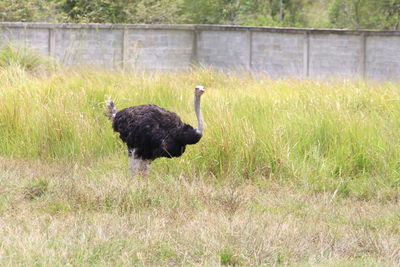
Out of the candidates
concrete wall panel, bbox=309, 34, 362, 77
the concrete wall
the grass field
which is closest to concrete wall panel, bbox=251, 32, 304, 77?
the concrete wall

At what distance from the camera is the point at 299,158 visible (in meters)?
9.04

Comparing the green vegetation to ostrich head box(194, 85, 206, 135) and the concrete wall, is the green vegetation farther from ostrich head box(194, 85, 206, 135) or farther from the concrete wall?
ostrich head box(194, 85, 206, 135)

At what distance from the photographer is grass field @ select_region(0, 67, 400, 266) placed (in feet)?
19.6

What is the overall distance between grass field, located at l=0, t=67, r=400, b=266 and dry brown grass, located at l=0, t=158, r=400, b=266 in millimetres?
16

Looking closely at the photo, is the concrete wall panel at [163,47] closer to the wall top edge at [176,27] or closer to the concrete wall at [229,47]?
the concrete wall at [229,47]

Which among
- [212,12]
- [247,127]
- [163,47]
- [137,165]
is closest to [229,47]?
[163,47]

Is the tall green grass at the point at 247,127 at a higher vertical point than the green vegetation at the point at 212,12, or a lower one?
lower

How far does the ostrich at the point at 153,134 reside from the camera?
875cm

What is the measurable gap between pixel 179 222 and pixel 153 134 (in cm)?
207

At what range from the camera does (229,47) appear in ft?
70.3

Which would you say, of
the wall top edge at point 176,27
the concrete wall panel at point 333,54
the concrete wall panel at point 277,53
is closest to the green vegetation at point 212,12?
the wall top edge at point 176,27

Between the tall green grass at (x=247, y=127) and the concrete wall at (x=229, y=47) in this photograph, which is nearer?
the tall green grass at (x=247, y=127)

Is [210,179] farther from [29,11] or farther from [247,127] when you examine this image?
[29,11]

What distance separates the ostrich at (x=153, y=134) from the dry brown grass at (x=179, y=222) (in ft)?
0.74
